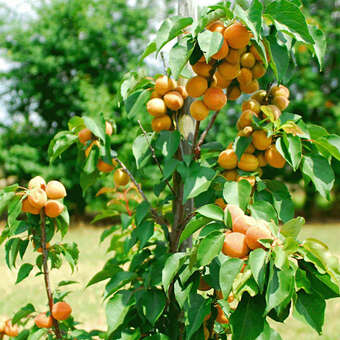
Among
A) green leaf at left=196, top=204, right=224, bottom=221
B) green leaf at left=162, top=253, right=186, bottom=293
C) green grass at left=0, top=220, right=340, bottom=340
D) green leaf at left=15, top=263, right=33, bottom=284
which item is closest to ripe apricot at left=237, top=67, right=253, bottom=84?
green leaf at left=196, top=204, right=224, bottom=221

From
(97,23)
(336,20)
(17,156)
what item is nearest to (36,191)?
(17,156)

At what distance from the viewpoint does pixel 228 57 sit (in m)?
0.92

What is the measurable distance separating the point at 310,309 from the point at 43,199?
30.2 inches

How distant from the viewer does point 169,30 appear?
0.91 m

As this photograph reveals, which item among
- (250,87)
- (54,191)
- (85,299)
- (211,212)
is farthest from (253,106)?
(85,299)

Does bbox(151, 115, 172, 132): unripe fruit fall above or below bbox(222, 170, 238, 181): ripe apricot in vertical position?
above

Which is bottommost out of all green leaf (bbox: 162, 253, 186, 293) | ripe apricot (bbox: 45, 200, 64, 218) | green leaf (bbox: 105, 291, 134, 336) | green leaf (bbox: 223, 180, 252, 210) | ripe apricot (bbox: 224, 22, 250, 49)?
green leaf (bbox: 105, 291, 134, 336)

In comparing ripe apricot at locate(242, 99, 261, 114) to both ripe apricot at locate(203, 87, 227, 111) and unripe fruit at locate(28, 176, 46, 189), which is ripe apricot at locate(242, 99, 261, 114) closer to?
ripe apricot at locate(203, 87, 227, 111)

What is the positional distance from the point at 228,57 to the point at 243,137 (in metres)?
0.21

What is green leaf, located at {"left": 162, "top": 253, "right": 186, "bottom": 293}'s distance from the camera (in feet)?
2.75

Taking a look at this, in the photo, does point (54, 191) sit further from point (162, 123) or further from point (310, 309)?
point (310, 309)

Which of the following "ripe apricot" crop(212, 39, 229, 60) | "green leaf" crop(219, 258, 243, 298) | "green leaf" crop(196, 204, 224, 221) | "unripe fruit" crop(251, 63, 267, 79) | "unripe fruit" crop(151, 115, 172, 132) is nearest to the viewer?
"green leaf" crop(219, 258, 243, 298)

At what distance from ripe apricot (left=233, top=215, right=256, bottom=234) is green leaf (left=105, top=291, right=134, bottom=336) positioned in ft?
1.51

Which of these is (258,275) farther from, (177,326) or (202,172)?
(177,326)
